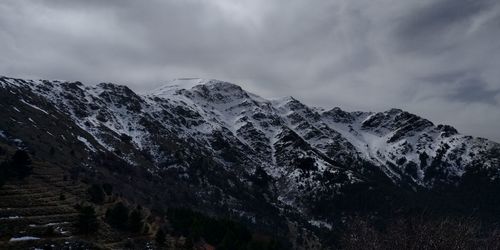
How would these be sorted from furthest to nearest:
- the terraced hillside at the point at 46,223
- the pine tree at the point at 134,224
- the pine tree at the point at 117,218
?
the pine tree at the point at 134,224, the pine tree at the point at 117,218, the terraced hillside at the point at 46,223

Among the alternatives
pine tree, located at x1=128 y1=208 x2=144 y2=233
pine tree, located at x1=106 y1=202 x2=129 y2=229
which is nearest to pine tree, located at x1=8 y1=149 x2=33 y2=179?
pine tree, located at x1=106 y1=202 x2=129 y2=229

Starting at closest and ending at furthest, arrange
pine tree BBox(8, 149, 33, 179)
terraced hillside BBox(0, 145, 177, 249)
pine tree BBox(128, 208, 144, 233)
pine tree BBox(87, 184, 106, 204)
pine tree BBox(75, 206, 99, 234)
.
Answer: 1. terraced hillside BBox(0, 145, 177, 249)
2. pine tree BBox(75, 206, 99, 234)
3. pine tree BBox(128, 208, 144, 233)
4. pine tree BBox(8, 149, 33, 179)
5. pine tree BBox(87, 184, 106, 204)

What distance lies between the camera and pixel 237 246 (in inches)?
4695

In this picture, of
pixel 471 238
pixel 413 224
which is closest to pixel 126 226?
pixel 413 224

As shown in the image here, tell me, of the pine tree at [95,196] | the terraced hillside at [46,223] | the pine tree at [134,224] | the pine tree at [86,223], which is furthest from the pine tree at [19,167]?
the pine tree at [86,223]

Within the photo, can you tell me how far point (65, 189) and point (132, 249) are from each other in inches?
1566

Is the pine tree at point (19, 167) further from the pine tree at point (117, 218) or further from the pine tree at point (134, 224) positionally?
the pine tree at point (134, 224)

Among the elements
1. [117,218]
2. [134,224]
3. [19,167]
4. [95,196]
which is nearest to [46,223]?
[117,218]

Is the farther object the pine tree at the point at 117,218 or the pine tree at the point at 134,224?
the pine tree at the point at 134,224

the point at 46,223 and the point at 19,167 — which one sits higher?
the point at 19,167

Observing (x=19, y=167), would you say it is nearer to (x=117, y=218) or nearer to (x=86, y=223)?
(x=117, y=218)

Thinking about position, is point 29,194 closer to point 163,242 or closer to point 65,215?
point 65,215

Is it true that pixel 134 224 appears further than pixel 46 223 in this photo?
Yes

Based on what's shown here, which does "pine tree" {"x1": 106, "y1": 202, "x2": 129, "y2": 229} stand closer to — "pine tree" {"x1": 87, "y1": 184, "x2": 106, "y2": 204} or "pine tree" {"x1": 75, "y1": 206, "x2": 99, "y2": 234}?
"pine tree" {"x1": 75, "y1": 206, "x2": 99, "y2": 234}
